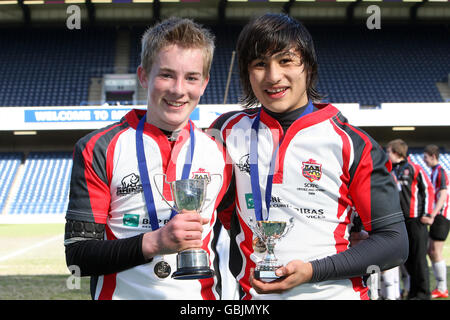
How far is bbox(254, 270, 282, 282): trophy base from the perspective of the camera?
5.12 feet

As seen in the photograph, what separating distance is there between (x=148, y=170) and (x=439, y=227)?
15.8 ft

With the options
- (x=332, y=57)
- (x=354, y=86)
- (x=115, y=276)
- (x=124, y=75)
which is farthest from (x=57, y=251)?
(x=332, y=57)

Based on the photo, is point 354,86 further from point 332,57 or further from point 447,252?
point 447,252

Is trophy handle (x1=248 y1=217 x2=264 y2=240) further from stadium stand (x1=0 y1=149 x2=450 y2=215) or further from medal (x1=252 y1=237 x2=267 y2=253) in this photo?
stadium stand (x1=0 y1=149 x2=450 y2=215)

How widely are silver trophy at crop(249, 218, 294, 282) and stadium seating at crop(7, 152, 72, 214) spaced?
1706cm

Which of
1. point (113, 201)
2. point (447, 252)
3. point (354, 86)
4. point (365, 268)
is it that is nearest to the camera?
point (365, 268)

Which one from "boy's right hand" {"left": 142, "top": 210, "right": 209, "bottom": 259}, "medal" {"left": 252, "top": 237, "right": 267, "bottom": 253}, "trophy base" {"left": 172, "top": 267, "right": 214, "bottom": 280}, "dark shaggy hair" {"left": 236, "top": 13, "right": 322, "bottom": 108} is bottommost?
"trophy base" {"left": 172, "top": 267, "right": 214, "bottom": 280}

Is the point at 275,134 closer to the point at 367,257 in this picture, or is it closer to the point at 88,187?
the point at 367,257

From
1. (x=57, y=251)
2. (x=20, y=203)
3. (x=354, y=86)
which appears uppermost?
(x=354, y=86)

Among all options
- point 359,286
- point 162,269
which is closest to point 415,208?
point 359,286

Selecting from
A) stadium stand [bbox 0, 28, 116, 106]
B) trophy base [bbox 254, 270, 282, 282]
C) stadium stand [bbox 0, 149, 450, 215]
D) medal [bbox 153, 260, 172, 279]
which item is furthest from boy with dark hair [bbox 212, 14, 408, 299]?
stadium stand [bbox 0, 28, 116, 106]

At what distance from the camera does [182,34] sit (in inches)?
71.3

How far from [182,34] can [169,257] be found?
787 mm

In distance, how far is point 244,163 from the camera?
1.86m
